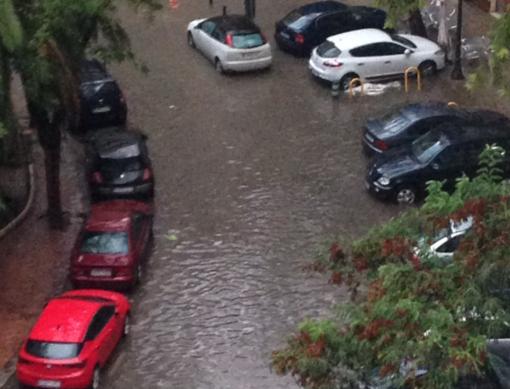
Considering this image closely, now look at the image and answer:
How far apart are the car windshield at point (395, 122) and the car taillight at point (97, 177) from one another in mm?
6639

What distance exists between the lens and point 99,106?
28.4 metres

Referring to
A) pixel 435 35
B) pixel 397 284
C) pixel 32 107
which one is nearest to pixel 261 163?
pixel 32 107

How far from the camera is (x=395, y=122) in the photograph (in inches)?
1037

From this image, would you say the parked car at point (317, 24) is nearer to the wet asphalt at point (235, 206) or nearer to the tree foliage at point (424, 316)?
the wet asphalt at point (235, 206)

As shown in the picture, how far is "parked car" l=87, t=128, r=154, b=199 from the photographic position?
2475cm

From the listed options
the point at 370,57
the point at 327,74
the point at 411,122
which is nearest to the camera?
the point at 411,122

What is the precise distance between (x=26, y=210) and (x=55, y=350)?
287 inches

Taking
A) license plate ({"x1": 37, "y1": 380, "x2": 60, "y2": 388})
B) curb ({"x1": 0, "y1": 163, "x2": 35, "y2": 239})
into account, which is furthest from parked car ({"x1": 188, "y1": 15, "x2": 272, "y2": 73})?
license plate ({"x1": 37, "y1": 380, "x2": 60, "y2": 388})

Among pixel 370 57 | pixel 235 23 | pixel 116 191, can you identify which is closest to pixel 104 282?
pixel 116 191

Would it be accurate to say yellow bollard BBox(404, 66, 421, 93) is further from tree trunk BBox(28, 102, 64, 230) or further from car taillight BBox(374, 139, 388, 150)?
tree trunk BBox(28, 102, 64, 230)

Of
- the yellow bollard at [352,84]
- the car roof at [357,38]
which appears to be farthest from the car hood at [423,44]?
the yellow bollard at [352,84]

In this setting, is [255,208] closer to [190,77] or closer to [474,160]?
[474,160]

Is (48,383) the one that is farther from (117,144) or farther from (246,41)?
(246,41)

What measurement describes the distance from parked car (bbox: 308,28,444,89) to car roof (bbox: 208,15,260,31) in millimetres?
2288
